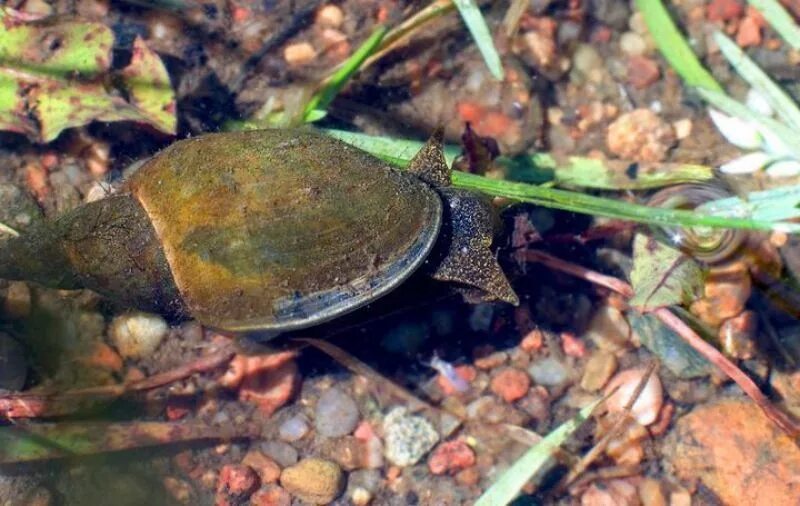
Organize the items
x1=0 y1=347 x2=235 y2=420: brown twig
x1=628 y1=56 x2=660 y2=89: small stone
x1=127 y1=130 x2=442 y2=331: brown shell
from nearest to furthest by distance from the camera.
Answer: x1=127 y1=130 x2=442 y2=331: brown shell, x1=0 y1=347 x2=235 y2=420: brown twig, x1=628 y1=56 x2=660 y2=89: small stone

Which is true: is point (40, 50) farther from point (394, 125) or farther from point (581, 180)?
point (581, 180)

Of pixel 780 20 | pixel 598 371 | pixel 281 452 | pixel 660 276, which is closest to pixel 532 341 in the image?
pixel 598 371

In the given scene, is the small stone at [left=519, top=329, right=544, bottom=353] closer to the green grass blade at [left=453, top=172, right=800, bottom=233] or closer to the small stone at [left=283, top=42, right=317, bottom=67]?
the green grass blade at [left=453, top=172, right=800, bottom=233]

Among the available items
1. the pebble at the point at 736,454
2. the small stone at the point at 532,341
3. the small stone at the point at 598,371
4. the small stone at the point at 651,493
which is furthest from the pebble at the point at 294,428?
the pebble at the point at 736,454

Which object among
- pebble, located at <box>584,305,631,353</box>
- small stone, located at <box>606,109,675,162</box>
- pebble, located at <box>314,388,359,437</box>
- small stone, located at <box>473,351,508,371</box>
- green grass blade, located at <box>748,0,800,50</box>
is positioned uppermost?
green grass blade, located at <box>748,0,800,50</box>

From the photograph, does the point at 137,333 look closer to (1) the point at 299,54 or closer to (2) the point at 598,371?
(1) the point at 299,54

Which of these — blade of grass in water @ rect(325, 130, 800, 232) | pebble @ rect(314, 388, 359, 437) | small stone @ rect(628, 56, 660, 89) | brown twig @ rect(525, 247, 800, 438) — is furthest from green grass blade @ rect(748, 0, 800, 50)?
pebble @ rect(314, 388, 359, 437)
